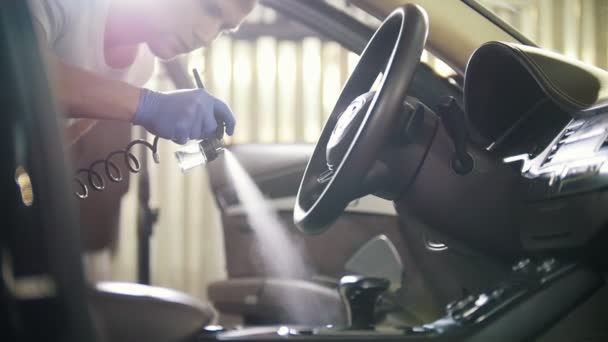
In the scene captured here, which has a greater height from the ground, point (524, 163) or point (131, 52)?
point (131, 52)

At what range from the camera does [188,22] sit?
1.23 meters

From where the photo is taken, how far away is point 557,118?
87cm

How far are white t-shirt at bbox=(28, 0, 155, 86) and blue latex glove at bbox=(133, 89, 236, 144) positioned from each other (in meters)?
0.08

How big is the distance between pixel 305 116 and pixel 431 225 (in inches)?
96.2

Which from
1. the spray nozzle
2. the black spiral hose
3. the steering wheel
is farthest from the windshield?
the steering wheel

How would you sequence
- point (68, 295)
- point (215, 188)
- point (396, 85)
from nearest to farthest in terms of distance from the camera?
point (68, 295), point (396, 85), point (215, 188)

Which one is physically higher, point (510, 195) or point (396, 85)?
point (396, 85)

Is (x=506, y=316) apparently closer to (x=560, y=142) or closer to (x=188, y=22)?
(x=560, y=142)

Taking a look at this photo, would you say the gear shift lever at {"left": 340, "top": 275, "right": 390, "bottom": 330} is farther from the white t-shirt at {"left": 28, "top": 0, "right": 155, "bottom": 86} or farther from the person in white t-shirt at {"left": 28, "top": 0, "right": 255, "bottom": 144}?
the white t-shirt at {"left": 28, "top": 0, "right": 155, "bottom": 86}

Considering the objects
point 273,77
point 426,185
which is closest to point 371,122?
point 426,185

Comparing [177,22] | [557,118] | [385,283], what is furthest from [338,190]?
[177,22]

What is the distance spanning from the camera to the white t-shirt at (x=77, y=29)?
0.86 metres

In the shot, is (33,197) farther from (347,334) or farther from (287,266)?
(287,266)

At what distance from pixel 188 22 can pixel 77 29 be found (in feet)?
0.96
